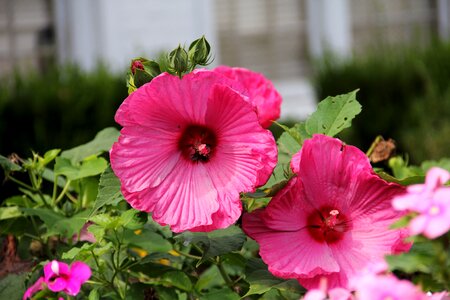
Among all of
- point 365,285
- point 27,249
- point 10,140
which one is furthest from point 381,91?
point 365,285

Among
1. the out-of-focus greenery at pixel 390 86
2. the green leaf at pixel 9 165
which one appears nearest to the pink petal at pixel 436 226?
the green leaf at pixel 9 165

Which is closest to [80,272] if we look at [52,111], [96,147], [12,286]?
[12,286]

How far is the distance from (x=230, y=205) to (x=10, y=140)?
3536 mm

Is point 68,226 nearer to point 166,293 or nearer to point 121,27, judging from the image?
point 166,293

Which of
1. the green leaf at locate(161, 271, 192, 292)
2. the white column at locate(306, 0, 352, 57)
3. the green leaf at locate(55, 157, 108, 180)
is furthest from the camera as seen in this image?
the white column at locate(306, 0, 352, 57)

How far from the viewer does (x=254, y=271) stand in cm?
97

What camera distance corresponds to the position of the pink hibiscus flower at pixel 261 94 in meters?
1.17

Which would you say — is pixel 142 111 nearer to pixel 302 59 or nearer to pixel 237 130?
pixel 237 130

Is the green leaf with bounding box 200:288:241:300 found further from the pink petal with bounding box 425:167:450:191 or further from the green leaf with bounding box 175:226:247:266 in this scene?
the pink petal with bounding box 425:167:450:191

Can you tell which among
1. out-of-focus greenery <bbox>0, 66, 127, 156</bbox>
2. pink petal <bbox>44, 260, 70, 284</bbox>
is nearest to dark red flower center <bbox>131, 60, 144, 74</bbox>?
pink petal <bbox>44, 260, 70, 284</bbox>

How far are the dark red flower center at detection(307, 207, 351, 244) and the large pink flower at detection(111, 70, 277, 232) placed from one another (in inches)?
3.1

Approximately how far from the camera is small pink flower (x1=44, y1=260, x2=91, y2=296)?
898mm

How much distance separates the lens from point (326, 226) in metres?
0.94

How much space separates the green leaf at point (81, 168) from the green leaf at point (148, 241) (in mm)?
95
